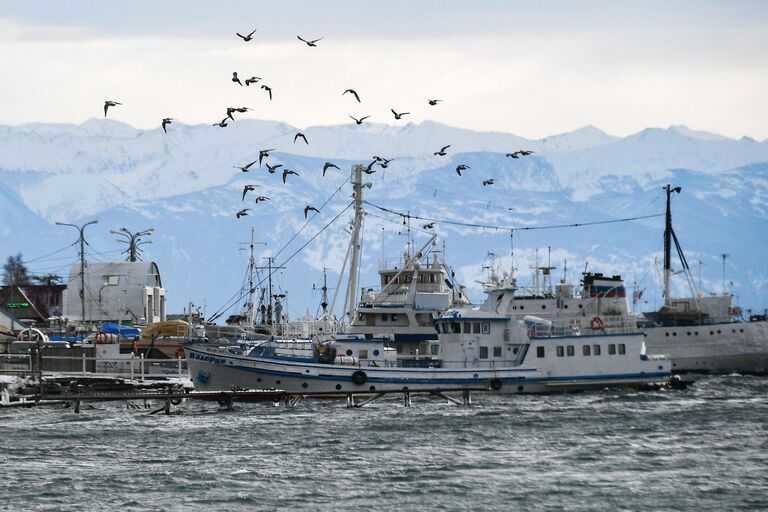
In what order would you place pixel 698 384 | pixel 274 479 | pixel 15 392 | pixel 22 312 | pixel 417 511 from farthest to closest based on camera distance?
pixel 22 312
pixel 698 384
pixel 15 392
pixel 274 479
pixel 417 511

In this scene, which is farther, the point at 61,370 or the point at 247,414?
the point at 61,370

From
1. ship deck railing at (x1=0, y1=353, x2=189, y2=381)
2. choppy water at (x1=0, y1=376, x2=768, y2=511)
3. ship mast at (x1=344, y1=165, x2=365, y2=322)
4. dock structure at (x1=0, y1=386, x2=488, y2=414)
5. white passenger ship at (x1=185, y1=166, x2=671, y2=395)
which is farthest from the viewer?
ship mast at (x1=344, y1=165, x2=365, y2=322)

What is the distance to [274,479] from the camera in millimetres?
46250

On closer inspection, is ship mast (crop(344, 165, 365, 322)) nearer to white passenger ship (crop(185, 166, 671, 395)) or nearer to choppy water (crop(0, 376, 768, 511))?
white passenger ship (crop(185, 166, 671, 395))

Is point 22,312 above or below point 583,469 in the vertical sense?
above

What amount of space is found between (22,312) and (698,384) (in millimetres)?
76506

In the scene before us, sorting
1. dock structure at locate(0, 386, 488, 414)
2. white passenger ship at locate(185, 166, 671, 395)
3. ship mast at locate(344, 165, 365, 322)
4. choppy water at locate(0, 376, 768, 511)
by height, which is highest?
ship mast at locate(344, 165, 365, 322)

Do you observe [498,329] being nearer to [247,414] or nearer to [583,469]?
[247,414]

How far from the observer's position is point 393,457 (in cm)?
5097

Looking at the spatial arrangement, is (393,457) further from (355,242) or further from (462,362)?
(355,242)

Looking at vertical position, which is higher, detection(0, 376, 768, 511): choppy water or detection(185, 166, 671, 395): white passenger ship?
detection(185, 166, 671, 395): white passenger ship

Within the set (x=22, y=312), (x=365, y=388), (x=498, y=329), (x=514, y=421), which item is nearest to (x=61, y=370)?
(x=365, y=388)

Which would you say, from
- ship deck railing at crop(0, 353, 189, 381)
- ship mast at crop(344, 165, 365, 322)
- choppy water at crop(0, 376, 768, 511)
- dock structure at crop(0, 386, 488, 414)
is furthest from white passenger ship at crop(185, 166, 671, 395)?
ship deck railing at crop(0, 353, 189, 381)

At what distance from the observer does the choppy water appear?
42781 mm
